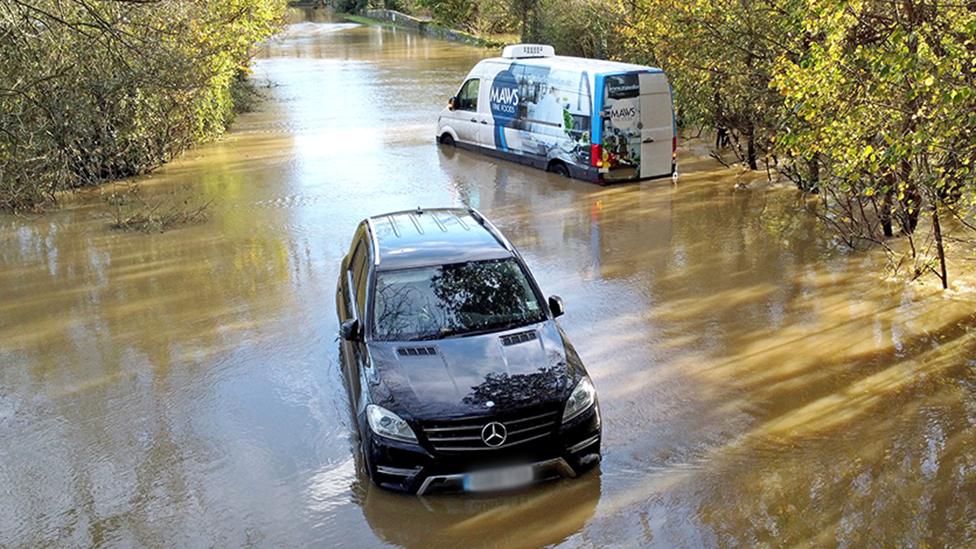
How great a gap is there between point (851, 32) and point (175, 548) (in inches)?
356

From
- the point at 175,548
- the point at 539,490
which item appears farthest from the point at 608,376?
the point at 175,548

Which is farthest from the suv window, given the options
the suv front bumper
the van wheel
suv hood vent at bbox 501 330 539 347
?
the van wheel

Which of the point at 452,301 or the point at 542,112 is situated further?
the point at 542,112

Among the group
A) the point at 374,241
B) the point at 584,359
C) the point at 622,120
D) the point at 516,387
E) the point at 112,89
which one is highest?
the point at 112,89

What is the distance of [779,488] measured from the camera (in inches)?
249

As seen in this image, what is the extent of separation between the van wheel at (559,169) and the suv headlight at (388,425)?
11093mm

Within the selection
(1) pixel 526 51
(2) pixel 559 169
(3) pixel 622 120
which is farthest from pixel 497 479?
(1) pixel 526 51

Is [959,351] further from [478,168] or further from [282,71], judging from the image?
[282,71]

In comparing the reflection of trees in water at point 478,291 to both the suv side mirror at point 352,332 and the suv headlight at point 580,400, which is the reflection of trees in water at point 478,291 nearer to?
the suv side mirror at point 352,332

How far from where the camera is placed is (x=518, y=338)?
6.84m

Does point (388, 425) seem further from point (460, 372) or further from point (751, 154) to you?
point (751, 154)

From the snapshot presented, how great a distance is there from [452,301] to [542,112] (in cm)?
1008

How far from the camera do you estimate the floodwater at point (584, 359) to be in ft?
20.0

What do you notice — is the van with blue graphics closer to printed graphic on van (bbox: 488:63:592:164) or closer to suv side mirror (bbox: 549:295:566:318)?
printed graphic on van (bbox: 488:63:592:164)
